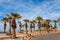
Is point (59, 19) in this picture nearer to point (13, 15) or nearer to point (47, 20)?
point (47, 20)

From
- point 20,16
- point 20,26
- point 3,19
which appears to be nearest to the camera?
point 20,16

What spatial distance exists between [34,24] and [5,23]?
1958 centimetres

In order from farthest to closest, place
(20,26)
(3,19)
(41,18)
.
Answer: (20,26)
(3,19)
(41,18)

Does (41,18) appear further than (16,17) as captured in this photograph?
Yes

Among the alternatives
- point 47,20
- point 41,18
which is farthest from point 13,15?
point 47,20

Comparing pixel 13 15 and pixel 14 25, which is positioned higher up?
pixel 13 15

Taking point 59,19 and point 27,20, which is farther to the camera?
point 59,19

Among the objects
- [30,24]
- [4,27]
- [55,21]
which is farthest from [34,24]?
[4,27]

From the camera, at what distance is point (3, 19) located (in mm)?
87625

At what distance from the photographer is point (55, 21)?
318 feet

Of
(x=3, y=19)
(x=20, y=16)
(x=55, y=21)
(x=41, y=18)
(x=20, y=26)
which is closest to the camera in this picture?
(x=20, y=16)

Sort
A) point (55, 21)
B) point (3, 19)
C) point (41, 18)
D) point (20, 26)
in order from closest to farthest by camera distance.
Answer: point (41, 18)
point (3, 19)
point (55, 21)
point (20, 26)

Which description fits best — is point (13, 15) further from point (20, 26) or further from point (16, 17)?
point (20, 26)

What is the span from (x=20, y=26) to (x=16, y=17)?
53182 mm
